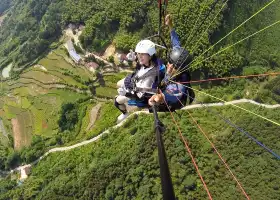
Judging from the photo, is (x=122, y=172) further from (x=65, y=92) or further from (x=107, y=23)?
(x=107, y=23)

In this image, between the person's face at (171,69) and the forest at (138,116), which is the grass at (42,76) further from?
the person's face at (171,69)

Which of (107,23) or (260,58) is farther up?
(107,23)

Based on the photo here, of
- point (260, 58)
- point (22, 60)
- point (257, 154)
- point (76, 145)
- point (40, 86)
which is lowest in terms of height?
point (257, 154)

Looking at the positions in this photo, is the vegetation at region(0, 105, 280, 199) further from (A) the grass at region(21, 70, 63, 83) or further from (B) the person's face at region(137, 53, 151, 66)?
(B) the person's face at region(137, 53, 151, 66)

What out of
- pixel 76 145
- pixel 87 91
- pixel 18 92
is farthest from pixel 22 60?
pixel 76 145

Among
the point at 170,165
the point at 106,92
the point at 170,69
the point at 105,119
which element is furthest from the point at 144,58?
the point at 106,92

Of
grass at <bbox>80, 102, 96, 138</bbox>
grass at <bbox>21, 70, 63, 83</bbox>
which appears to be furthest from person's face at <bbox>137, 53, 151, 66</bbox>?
grass at <bbox>21, 70, 63, 83</bbox>

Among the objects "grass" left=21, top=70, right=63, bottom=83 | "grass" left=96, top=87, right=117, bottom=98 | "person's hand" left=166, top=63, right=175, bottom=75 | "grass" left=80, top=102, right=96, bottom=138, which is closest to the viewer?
"person's hand" left=166, top=63, right=175, bottom=75

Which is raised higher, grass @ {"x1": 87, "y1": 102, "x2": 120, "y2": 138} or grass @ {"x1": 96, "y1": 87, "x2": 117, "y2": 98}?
grass @ {"x1": 96, "y1": 87, "x2": 117, "y2": 98}
